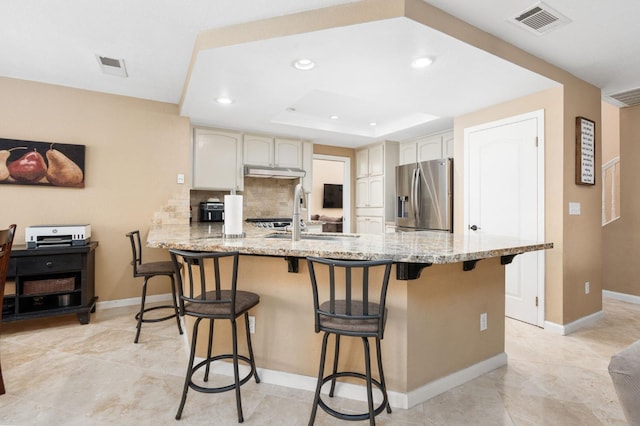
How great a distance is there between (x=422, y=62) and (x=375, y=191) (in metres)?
3.28

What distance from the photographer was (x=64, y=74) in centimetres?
312

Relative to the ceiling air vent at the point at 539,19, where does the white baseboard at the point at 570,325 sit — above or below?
below

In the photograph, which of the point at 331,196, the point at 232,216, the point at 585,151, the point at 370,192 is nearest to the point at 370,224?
the point at 370,192

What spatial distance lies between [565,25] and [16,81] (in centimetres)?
475

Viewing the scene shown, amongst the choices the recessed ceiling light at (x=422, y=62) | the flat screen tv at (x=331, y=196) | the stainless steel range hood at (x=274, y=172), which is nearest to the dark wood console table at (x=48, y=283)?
the stainless steel range hood at (x=274, y=172)

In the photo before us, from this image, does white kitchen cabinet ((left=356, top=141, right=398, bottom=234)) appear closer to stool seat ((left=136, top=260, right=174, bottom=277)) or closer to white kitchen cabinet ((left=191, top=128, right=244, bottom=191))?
white kitchen cabinet ((left=191, top=128, right=244, bottom=191))

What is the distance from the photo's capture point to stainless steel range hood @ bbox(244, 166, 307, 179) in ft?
15.1

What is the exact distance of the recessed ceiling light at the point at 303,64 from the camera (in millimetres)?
2345

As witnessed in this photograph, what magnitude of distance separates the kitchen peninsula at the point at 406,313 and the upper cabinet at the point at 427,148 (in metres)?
2.64

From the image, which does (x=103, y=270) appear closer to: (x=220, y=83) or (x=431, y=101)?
(x=220, y=83)

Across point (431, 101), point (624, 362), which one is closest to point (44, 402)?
point (624, 362)

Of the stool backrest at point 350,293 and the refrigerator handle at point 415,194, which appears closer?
the stool backrest at point 350,293

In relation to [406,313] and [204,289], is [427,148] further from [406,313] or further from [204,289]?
[204,289]

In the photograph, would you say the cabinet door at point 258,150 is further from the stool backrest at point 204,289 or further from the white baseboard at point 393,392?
the white baseboard at point 393,392
